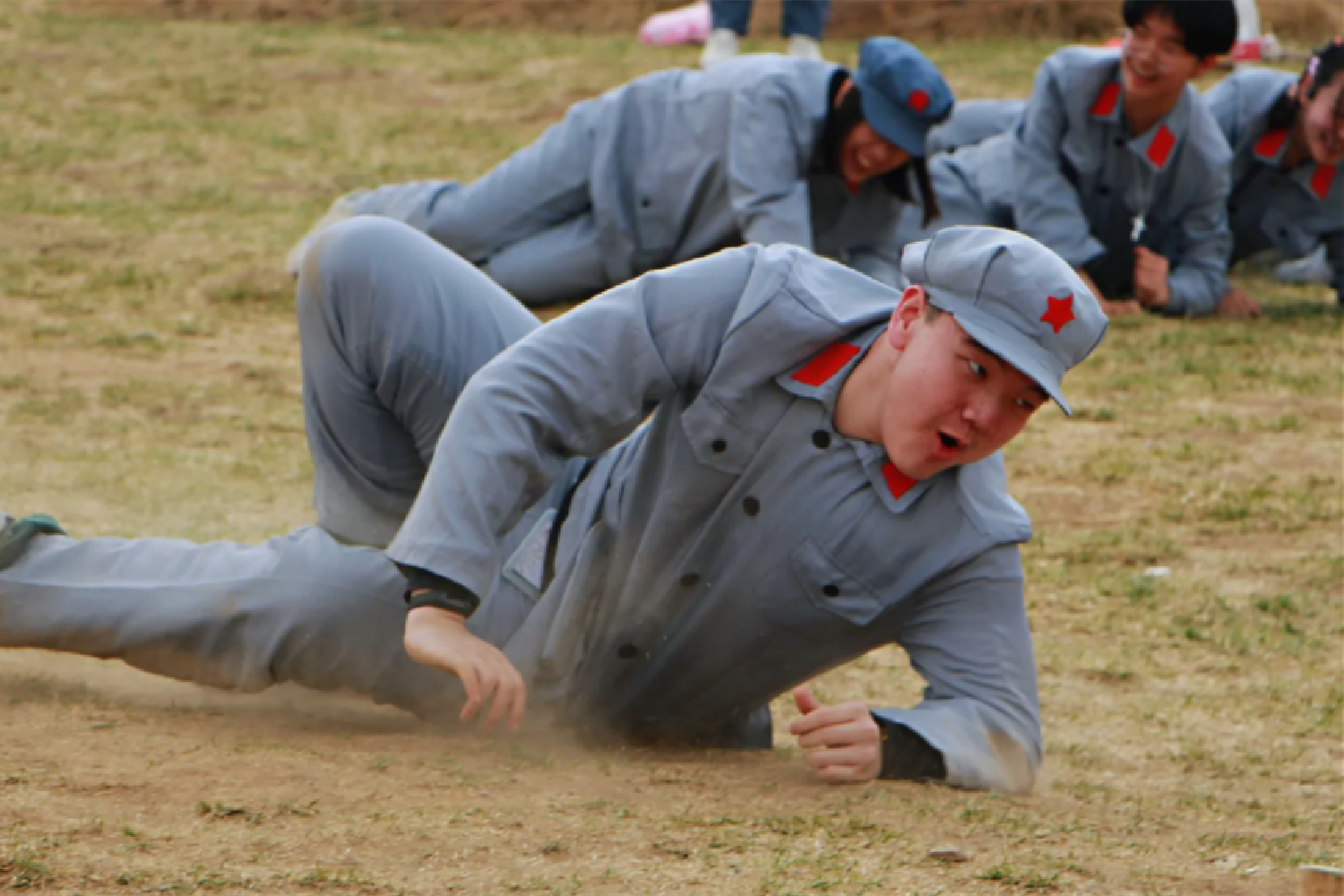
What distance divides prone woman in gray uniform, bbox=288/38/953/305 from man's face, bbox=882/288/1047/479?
3.42 meters

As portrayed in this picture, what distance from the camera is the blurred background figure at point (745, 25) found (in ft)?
32.5

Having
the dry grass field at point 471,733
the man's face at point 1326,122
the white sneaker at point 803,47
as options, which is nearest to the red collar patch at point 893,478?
the dry grass field at point 471,733

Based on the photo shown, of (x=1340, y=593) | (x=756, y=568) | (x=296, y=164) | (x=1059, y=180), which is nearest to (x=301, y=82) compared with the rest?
(x=296, y=164)

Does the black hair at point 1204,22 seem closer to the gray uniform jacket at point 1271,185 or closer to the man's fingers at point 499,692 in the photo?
the gray uniform jacket at point 1271,185

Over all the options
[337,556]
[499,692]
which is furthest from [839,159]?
[499,692]

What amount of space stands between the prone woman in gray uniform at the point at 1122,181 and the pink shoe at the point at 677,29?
458 centimetres

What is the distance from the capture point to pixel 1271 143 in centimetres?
776

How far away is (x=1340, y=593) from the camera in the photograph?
4.66 meters

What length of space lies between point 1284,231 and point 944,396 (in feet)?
18.5

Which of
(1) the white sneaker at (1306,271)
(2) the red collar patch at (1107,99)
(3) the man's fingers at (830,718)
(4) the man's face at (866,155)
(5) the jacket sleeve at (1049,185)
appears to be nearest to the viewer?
(3) the man's fingers at (830,718)

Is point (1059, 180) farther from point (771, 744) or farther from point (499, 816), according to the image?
point (499, 816)

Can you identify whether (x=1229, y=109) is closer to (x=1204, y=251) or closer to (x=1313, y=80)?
(x=1313, y=80)

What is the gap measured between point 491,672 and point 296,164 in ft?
22.1

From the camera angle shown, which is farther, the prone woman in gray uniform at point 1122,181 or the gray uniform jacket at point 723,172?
the prone woman in gray uniform at point 1122,181
